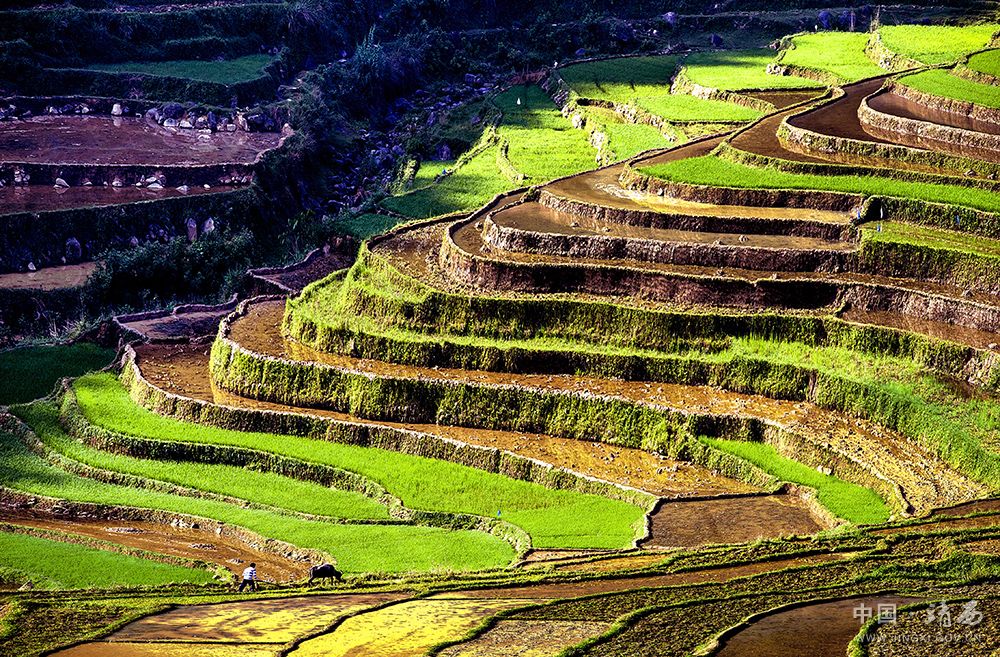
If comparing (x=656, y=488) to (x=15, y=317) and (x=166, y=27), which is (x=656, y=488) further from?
(x=166, y=27)

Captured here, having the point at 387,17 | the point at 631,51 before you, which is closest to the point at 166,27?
the point at 387,17

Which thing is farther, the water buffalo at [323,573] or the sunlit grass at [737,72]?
the sunlit grass at [737,72]


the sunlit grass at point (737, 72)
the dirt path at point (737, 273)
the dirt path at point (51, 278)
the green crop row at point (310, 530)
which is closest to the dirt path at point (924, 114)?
the sunlit grass at point (737, 72)

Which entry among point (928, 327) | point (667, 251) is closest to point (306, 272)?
point (667, 251)

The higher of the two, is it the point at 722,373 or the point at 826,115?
the point at 826,115

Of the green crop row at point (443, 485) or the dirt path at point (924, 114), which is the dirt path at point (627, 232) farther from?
the dirt path at point (924, 114)

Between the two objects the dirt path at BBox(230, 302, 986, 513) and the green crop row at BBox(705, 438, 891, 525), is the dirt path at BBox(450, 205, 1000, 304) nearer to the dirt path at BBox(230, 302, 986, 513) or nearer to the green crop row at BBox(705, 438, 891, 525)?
the dirt path at BBox(230, 302, 986, 513)

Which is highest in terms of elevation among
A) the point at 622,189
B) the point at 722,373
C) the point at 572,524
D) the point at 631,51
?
the point at 631,51

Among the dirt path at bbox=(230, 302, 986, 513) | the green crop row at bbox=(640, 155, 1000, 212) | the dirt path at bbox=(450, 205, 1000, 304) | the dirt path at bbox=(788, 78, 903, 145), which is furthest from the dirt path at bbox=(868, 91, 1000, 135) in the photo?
the dirt path at bbox=(230, 302, 986, 513)
